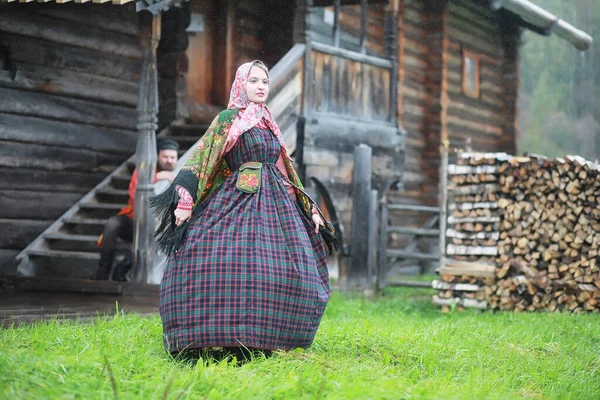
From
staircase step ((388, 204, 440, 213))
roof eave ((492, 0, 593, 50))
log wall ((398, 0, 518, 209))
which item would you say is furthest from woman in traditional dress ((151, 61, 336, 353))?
roof eave ((492, 0, 593, 50))

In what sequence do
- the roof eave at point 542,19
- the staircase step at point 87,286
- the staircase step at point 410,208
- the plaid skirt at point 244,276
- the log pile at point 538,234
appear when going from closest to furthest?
1. the plaid skirt at point 244,276
2. the staircase step at point 87,286
3. the log pile at point 538,234
4. the staircase step at point 410,208
5. the roof eave at point 542,19

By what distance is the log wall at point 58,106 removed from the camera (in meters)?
8.56

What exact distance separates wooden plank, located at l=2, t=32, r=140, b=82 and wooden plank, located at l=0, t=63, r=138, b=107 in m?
0.06

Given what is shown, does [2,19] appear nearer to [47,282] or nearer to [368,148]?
[47,282]

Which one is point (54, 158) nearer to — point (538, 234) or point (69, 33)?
point (69, 33)

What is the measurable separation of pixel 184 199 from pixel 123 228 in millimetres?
3765

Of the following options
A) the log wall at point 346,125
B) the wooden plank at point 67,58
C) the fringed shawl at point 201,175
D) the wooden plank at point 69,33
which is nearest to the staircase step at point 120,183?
the wooden plank at point 67,58

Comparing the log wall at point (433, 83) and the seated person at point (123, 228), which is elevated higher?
the log wall at point (433, 83)

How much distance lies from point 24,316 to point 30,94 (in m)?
3.55

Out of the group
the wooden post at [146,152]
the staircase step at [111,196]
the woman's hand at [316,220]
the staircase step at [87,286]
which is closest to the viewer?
the woman's hand at [316,220]

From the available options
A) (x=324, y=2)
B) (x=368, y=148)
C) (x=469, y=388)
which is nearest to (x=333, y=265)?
(x=368, y=148)

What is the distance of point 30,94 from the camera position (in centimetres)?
873

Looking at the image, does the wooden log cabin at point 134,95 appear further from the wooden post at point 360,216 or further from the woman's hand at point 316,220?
the woman's hand at point 316,220

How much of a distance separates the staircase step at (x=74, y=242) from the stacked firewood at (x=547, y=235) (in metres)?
4.05
